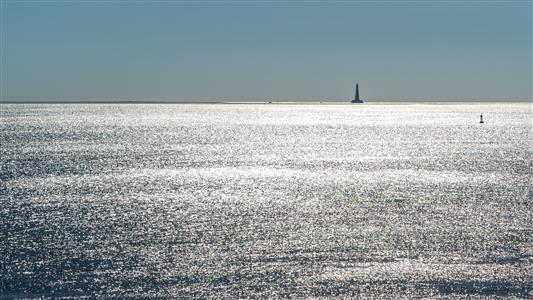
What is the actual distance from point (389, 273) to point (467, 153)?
11049 centimetres

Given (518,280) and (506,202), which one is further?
(506,202)

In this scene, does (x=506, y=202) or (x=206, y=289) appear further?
(x=506, y=202)

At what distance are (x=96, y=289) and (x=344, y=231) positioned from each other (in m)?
22.0

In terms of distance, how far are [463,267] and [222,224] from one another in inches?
817

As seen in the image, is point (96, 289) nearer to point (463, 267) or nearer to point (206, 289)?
point (206, 289)

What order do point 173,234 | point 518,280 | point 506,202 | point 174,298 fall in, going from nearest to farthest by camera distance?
point 174,298 → point 518,280 → point 173,234 → point 506,202

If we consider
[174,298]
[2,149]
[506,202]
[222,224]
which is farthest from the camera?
[2,149]

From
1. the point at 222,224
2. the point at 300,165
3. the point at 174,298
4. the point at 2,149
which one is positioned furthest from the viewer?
the point at 2,149

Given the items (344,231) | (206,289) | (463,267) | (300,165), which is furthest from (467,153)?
(206,289)

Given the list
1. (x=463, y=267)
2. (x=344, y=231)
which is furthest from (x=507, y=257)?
(x=344, y=231)

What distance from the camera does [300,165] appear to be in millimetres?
121438

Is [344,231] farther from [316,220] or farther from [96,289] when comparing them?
[96,289]

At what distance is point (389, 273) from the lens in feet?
135

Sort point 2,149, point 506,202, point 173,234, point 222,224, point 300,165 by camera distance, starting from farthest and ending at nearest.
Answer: point 2,149 < point 300,165 < point 506,202 < point 222,224 < point 173,234
